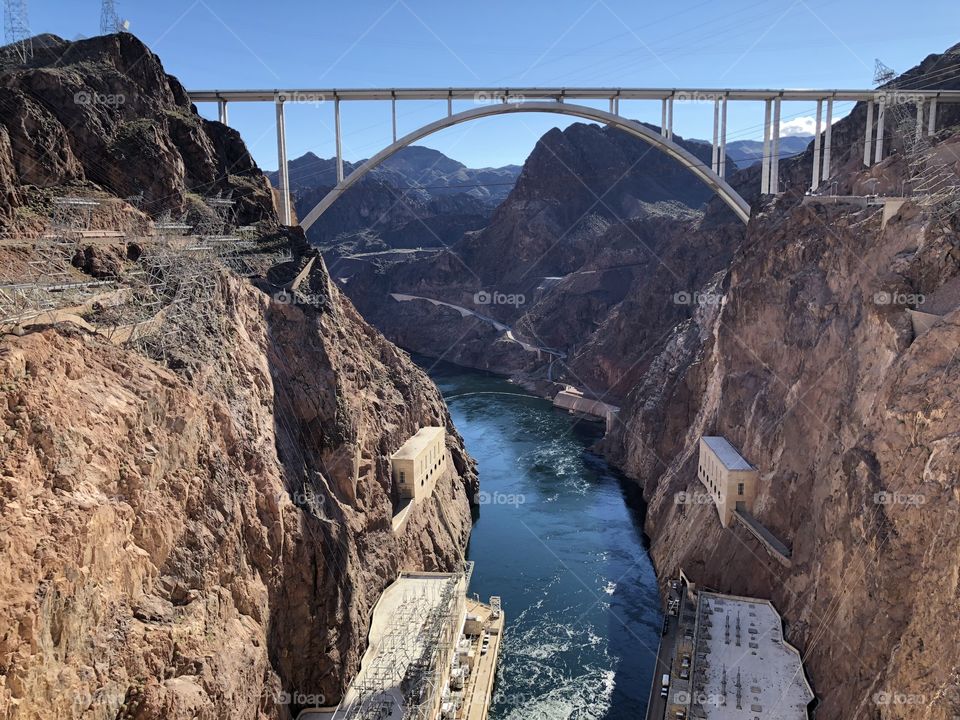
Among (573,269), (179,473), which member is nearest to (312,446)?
(179,473)

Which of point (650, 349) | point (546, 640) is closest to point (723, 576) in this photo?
point (546, 640)

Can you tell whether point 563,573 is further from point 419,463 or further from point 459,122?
point 459,122

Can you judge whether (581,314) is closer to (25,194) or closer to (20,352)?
(25,194)

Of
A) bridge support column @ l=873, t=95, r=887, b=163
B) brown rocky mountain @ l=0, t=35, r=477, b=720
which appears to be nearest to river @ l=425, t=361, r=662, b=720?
brown rocky mountain @ l=0, t=35, r=477, b=720

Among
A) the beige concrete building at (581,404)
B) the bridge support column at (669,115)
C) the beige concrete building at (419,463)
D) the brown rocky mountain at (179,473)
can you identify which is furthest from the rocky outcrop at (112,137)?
the beige concrete building at (581,404)

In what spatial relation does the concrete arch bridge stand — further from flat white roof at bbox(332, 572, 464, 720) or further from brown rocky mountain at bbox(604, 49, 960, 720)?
flat white roof at bbox(332, 572, 464, 720)

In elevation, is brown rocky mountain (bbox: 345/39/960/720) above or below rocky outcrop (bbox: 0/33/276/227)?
below
